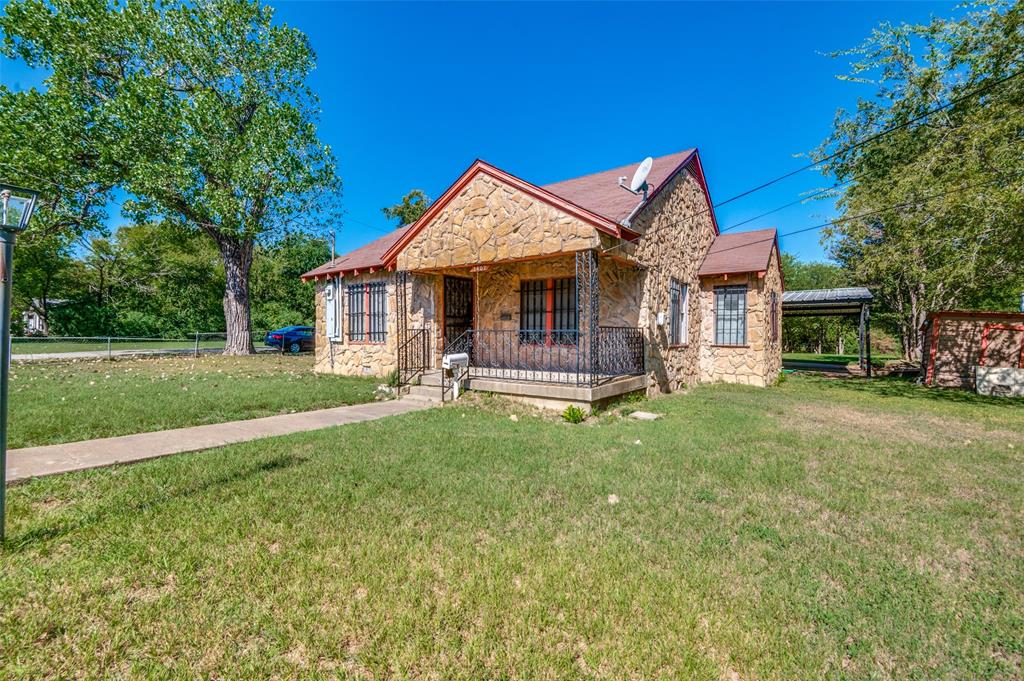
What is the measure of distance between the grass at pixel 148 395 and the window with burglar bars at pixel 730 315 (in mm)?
9796

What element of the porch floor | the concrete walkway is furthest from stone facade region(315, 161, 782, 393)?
the concrete walkway

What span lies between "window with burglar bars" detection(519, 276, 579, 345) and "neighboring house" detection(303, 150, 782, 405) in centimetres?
A: 3

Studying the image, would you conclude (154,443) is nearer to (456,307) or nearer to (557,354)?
(456,307)

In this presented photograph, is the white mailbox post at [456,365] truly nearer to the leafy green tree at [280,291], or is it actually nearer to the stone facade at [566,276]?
the stone facade at [566,276]

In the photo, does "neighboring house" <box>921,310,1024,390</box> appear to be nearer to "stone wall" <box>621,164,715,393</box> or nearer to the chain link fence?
"stone wall" <box>621,164,715,393</box>

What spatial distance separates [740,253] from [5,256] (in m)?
14.0

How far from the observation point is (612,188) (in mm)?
10672

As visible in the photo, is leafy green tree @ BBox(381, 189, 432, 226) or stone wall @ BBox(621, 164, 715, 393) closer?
stone wall @ BBox(621, 164, 715, 393)

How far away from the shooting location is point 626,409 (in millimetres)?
7996

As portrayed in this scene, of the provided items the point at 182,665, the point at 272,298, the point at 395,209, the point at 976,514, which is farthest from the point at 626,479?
the point at 272,298

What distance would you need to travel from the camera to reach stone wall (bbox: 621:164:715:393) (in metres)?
9.37

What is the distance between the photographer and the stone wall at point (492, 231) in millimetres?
7621

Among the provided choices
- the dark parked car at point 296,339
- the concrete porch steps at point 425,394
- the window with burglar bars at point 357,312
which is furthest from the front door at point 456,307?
the dark parked car at point 296,339

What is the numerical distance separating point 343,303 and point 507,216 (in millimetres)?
7005
